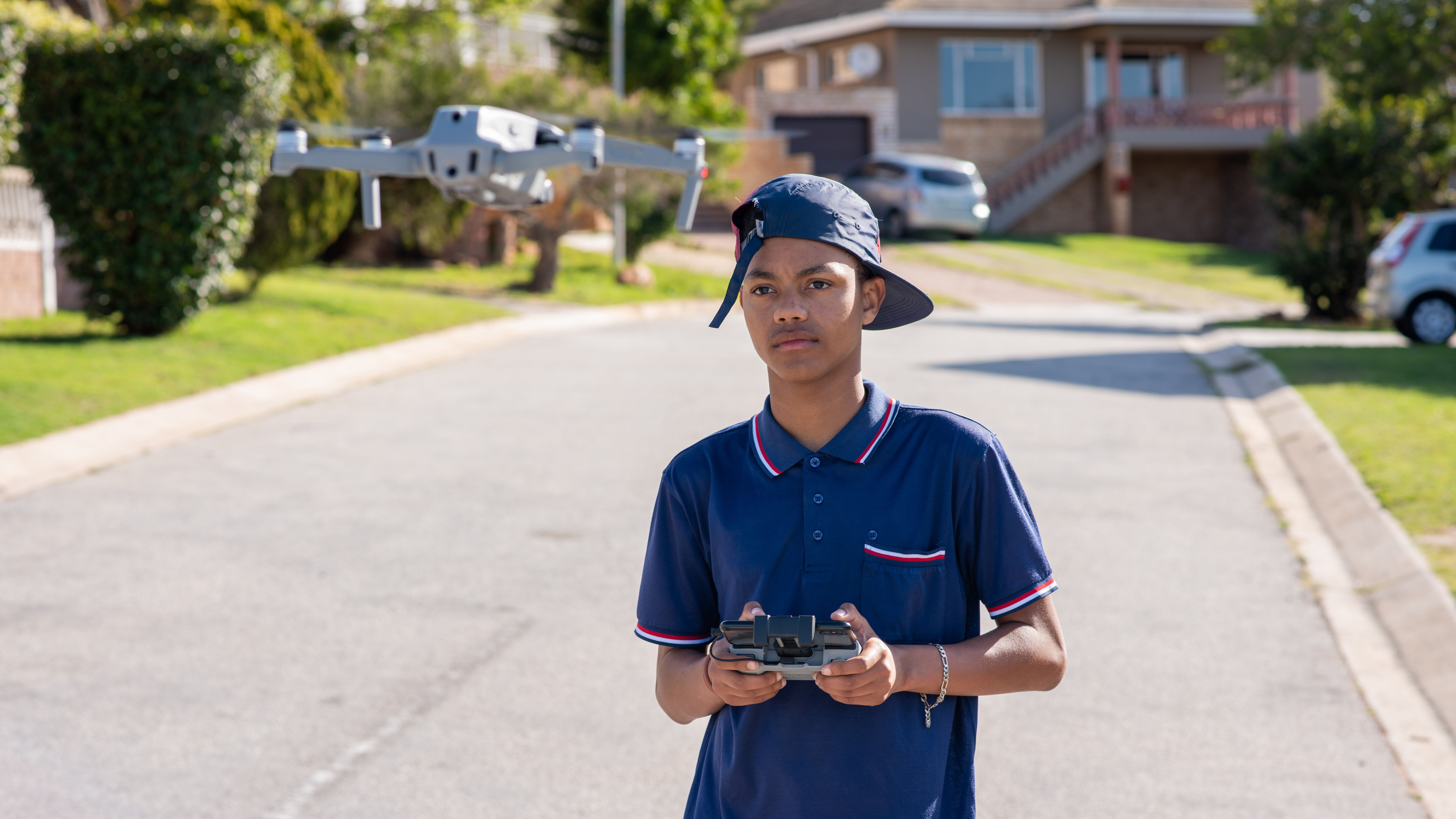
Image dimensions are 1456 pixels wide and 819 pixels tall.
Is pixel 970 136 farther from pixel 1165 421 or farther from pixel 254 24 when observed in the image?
pixel 1165 421

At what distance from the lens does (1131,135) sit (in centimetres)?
4256

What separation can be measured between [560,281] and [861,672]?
2510 cm

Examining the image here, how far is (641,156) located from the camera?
2.29m

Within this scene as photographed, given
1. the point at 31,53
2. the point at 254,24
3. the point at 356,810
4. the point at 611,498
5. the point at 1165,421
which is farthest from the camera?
the point at 254,24

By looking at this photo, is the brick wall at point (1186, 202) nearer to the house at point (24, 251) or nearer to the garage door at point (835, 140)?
the garage door at point (835, 140)

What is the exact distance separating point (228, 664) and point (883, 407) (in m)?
4.69

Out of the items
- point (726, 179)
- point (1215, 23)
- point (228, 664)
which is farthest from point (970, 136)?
point (228, 664)

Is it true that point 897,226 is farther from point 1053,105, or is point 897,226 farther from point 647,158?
point 647,158

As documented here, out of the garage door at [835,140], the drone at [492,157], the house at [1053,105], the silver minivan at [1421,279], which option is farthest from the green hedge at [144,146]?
the garage door at [835,140]

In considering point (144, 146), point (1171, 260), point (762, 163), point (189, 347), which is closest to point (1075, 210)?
point (1171, 260)

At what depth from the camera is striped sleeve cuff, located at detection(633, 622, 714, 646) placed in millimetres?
2434

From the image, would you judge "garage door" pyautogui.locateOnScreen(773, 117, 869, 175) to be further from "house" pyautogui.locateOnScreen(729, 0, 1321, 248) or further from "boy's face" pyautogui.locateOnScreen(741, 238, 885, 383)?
"boy's face" pyautogui.locateOnScreen(741, 238, 885, 383)

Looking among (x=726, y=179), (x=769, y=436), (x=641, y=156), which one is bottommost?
(x=769, y=436)

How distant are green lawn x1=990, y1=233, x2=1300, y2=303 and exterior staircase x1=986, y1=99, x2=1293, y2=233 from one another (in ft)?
5.25
